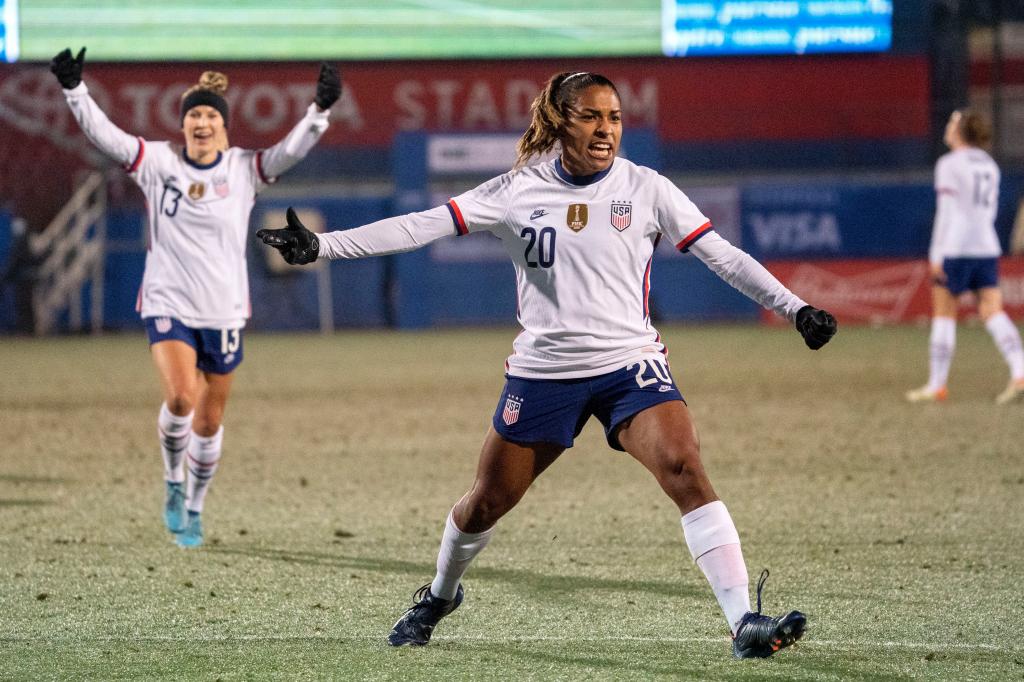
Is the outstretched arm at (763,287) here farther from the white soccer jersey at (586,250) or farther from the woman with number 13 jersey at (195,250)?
the woman with number 13 jersey at (195,250)

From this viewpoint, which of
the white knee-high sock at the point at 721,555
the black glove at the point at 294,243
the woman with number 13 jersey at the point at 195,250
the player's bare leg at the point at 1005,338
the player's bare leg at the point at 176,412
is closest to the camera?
the white knee-high sock at the point at 721,555

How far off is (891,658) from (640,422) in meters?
1.21

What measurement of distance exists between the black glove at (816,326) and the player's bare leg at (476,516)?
0.93 m

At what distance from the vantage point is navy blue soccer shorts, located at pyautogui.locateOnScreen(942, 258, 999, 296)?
13.7 meters

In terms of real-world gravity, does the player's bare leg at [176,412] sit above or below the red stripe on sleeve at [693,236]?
below

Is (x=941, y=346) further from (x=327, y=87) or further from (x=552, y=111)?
(x=552, y=111)

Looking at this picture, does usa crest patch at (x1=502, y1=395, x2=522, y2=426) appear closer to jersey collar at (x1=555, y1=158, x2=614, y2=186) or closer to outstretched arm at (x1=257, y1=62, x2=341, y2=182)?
jersey collar at (x1=555, y1=158, x2=614, y2=186)

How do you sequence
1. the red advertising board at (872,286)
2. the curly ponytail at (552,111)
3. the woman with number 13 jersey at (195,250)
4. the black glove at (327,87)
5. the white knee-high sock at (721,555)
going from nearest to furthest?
the white knee-high sock at (721,555)
the curly ponytail at (552,111)
the black glove at (327,87)
the woman with number 13 jersey at (195,250)
the red advertising board at (872,286)

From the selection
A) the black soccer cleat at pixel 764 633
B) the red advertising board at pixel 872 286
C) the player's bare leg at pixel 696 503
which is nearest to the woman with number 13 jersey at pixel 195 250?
the player's bare leg at pixel 696 503

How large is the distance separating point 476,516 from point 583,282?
92cm

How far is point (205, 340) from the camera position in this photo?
7770 millimetres

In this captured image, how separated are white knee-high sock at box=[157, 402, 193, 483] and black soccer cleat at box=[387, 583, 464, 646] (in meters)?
2.54

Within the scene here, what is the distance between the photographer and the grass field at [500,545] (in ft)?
17.6

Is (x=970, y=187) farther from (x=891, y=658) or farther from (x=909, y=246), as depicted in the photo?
(x=909, y=246)
